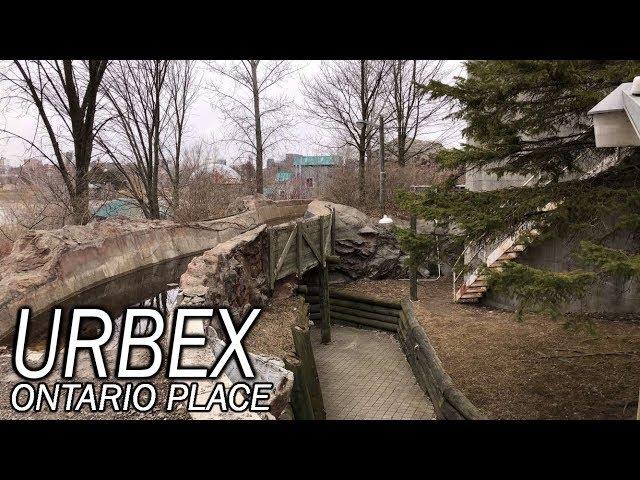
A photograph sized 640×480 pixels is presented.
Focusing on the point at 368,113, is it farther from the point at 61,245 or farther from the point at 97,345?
the point at 97,345

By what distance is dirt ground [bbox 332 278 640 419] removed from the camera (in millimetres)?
6086

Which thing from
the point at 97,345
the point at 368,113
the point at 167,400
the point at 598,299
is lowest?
the point at 598,299

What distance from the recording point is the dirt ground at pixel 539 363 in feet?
20.0

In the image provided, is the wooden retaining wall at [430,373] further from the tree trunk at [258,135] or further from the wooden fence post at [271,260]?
the tree trunk at [258,135]

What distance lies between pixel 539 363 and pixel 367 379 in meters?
3.48

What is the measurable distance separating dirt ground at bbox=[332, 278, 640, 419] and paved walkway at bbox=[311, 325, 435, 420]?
3.41 ft

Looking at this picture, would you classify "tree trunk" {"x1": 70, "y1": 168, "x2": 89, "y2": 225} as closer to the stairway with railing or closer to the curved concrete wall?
the curved concrete wall

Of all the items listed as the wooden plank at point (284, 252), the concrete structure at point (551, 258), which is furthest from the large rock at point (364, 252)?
the wooden plank at point (284, 252)

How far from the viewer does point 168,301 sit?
29.1ft

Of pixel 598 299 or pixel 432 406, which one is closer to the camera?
pixel 432 406
